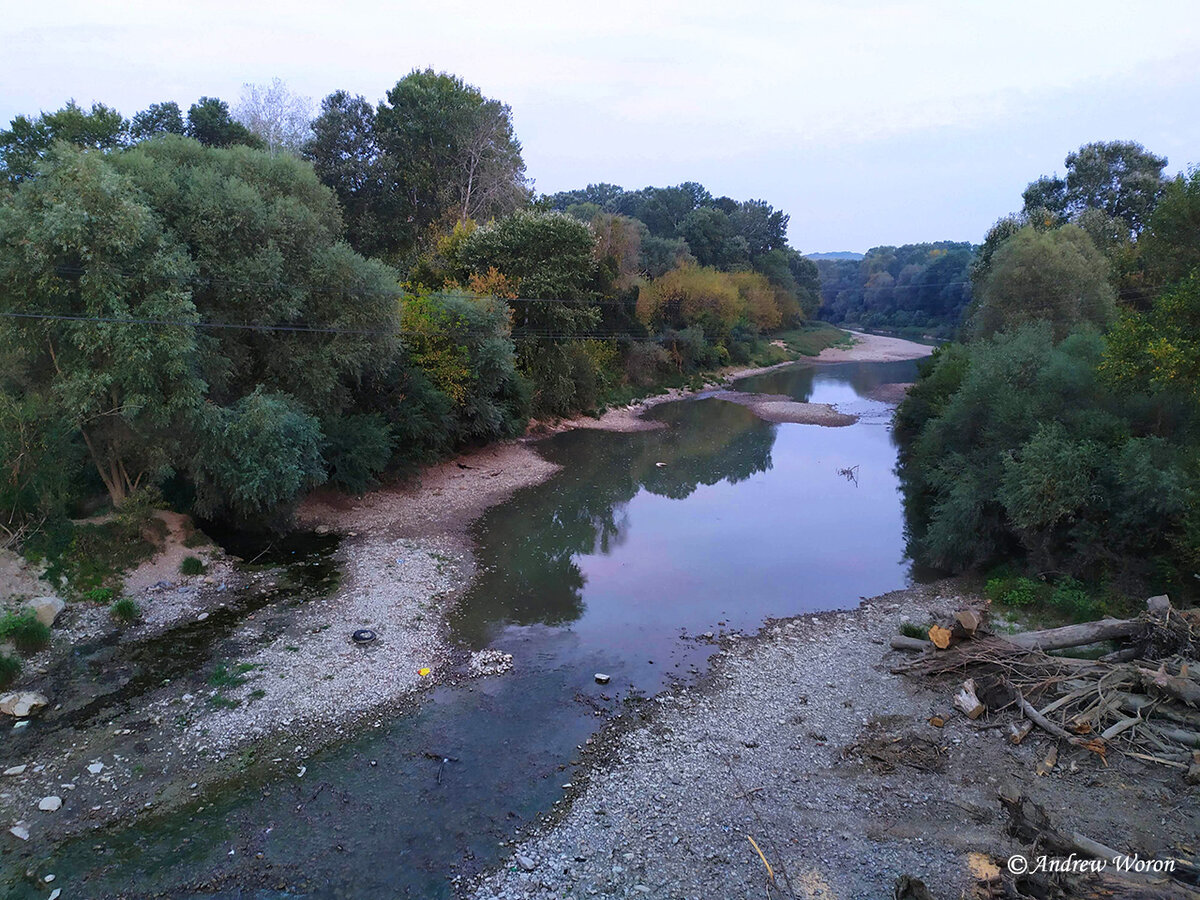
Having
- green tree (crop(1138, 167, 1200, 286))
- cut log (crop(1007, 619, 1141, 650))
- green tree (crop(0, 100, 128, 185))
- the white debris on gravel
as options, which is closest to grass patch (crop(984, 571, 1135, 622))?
cut log (crop(1007, 619, 1141, 650))

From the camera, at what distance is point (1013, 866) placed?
27.2ft

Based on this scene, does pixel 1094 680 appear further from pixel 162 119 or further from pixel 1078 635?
pixel 162 119

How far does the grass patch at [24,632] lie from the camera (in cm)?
1362

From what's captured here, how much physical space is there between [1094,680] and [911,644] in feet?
11.3

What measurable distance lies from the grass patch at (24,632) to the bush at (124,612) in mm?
1458

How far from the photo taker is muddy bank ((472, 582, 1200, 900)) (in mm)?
8938

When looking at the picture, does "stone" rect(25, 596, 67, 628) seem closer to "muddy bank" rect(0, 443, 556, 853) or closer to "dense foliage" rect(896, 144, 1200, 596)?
"muddy bank" rect(0, 443, 556, 853)

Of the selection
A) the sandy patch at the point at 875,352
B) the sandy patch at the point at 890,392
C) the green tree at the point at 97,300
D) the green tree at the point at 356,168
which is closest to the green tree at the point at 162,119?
the green tree at the point at 356,168

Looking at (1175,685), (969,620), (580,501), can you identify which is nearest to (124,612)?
(580,501)

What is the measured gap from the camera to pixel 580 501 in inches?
1086

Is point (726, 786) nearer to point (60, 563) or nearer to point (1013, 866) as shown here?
point (1013, 866)

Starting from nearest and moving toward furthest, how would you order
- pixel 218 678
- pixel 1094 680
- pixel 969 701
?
pixel 1094 680
pixel 969 701
pixel 218 678

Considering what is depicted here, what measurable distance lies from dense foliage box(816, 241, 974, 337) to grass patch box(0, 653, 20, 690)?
96.5m

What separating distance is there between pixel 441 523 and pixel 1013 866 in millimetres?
18667
